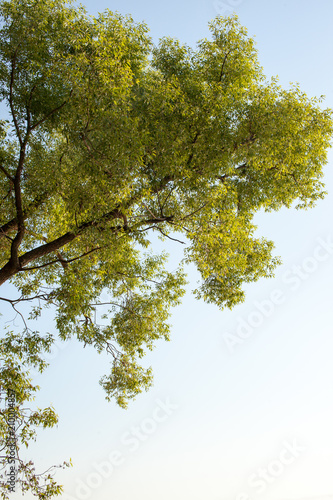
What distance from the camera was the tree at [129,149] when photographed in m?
6.91

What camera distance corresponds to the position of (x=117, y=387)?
10266mm

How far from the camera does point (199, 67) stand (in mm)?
8781

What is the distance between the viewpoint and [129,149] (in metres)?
6.59

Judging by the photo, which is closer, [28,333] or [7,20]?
[7,20]

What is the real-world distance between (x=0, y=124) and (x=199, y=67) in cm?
423

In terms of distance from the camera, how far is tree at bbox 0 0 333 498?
6.91 metres

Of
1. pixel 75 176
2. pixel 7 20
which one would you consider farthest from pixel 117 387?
pixel 7 20

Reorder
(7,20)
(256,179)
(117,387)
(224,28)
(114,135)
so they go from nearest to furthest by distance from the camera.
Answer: (114,135)
(7,20)
(224,28)
(256,179)
(117,387)

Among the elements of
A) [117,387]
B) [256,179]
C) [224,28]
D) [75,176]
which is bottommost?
[117,387]

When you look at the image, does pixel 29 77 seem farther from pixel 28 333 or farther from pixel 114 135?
pixel 28 333

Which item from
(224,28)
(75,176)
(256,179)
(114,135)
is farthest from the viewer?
(256,179)

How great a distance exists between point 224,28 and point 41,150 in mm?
4314

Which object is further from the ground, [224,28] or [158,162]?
[224,28]

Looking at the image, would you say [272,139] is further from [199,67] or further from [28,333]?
[28,333]
